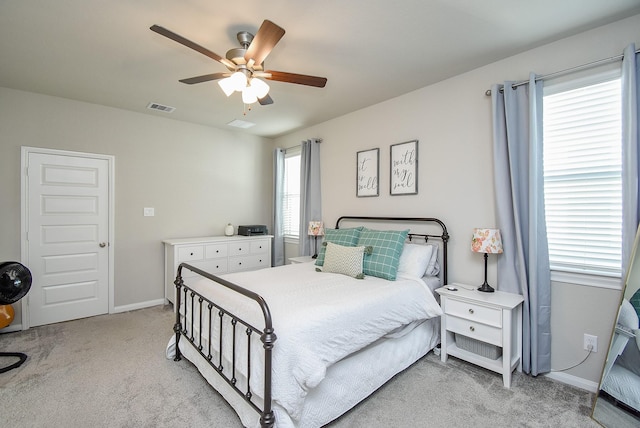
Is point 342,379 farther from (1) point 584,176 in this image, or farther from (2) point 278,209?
(2) point 278,209

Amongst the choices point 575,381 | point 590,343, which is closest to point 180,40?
point 590,343

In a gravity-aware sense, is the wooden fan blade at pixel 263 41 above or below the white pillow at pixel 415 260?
above

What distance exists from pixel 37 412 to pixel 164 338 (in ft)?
3.69

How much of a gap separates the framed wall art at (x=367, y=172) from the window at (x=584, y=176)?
1646 millimetres

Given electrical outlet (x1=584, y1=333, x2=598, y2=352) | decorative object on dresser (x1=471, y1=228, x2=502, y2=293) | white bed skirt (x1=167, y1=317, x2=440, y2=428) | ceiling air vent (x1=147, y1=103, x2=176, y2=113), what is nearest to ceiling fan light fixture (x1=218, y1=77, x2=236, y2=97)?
white bed skirt (x1=167, y1=317, x2=440, y2=428)

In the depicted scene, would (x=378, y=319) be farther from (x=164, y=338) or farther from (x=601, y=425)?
(x=164, y=338)

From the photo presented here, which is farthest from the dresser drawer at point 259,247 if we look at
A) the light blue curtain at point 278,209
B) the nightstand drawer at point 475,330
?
the nightstand drawer at point 475,330

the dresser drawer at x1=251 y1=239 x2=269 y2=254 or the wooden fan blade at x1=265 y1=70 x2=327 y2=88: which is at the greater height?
the wooden fan blade at x1=265 y1=70 x2=327 y2=88

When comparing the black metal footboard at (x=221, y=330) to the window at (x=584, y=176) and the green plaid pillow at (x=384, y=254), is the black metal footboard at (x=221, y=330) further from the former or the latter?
the window at (x=584, y=176)

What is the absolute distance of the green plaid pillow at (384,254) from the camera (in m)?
2.69

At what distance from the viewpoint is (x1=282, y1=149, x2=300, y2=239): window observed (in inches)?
→ 188

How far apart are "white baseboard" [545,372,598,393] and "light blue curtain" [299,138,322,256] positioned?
287 centimetres

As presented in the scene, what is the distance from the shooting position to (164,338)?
3.00 m

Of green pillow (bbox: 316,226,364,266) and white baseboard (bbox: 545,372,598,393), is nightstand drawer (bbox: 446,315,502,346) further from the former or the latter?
green pillow (bbox: 316,226,364,266)
